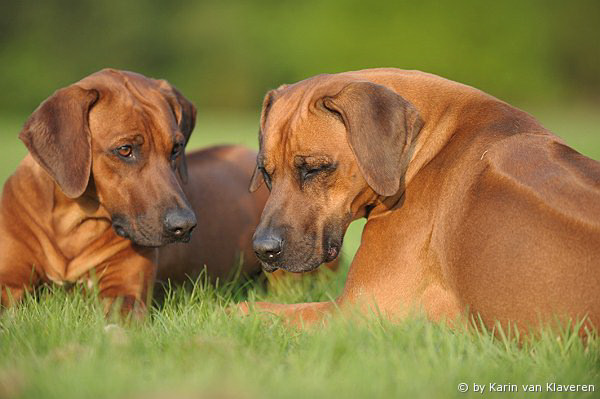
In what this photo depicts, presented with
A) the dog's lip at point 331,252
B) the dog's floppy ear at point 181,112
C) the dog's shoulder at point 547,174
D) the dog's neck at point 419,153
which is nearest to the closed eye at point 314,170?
the dog's neck at point 419,153

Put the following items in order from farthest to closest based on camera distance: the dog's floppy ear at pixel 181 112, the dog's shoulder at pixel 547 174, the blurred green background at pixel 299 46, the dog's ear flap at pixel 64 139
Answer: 1. the blurred green background at pixel 299 46
2. the dog's floppy ear at pixel 181 112
3. the dog's ear flap at pixel 64 139
4. the dog's shoulder at pixel 547 174

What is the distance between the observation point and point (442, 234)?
13.7ft

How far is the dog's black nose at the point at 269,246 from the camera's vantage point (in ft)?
13.9

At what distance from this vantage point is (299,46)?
147 feet

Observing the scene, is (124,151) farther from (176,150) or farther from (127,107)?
(176,150)

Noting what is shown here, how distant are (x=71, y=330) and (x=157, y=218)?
1031 mm

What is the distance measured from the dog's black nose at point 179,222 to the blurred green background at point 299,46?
3582 centimetres

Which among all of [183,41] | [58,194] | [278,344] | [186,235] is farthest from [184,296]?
[183,41]

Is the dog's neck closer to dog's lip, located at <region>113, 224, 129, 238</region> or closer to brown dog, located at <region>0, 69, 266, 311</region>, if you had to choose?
brown dog, located at <region>0, 69, 266, 311</region>

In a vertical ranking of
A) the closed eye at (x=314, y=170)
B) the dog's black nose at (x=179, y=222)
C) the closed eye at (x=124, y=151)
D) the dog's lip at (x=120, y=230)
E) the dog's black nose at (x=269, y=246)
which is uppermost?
the closed eye at (x=314, y=170)

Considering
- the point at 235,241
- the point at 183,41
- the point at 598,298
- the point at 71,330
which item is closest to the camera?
the point at 598,298

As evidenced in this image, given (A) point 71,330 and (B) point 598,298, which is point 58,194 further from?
(B) point 598,298

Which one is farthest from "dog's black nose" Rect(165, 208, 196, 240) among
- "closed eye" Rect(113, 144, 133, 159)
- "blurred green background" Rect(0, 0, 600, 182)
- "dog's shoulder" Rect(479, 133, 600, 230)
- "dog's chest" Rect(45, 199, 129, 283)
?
"blurred green background" Rect(0, 0, 600, 182)

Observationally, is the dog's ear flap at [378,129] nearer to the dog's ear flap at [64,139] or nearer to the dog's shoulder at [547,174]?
the dog's shoulder at [547,174]
